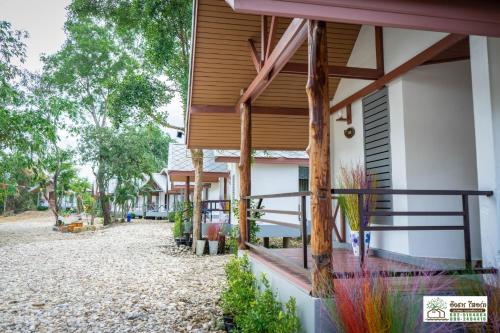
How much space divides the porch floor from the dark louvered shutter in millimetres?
904

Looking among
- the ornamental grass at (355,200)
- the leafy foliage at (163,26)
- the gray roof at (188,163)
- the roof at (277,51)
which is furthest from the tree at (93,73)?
the ornamental grass at (355,200)

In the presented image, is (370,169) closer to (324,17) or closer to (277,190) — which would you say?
(324,17)

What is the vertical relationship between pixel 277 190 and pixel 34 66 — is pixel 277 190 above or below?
below

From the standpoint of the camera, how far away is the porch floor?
136 inches

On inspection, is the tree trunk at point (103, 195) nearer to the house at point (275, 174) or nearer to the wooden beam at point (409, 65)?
the house at point (275, 174)

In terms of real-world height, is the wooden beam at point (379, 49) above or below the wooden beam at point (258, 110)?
above

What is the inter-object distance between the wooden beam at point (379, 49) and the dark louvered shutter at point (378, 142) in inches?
12.9

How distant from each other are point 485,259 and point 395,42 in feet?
10.8

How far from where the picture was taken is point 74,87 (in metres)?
28.0

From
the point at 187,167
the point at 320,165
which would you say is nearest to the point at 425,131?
the point at 320,165

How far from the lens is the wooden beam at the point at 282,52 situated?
423cm

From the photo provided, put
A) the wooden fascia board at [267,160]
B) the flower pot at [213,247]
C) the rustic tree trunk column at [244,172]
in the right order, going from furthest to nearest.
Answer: the wooden fascia board at [267,160]
the flower pot at [213,247]
the rustic tree trunk column at [244,172]

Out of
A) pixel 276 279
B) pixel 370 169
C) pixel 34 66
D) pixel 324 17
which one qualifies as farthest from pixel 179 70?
pixel 34 66

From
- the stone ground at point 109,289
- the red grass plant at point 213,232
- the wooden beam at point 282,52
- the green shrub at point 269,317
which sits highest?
the wooden beam at point 282,52
